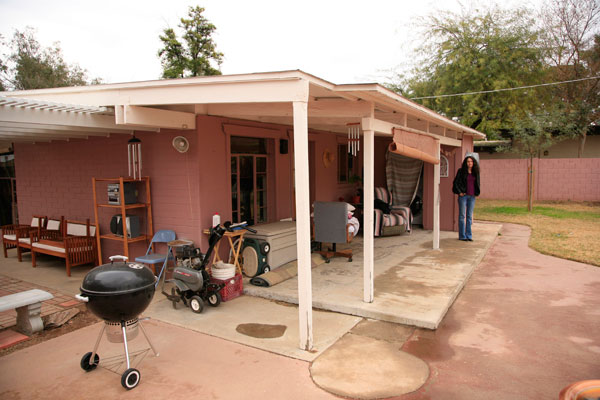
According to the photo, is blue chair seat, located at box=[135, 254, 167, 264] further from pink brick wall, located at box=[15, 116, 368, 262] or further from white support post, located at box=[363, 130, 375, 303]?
white support post, located at box=[363, 130, 375, 303]

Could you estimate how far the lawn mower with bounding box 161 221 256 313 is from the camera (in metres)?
4.57

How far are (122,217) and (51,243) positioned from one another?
6.47ft

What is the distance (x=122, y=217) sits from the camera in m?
5.74

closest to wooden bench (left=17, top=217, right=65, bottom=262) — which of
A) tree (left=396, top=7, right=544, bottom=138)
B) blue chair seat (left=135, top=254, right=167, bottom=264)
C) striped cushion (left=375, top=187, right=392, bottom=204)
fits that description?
blue chair seat (left=135, top=254, right=167, bottom=264)

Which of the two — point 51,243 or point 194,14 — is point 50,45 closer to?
point 194,14

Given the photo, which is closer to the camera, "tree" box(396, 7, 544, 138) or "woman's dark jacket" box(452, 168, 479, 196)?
"woman's dark jacket" box(452, 168, 479, 196)

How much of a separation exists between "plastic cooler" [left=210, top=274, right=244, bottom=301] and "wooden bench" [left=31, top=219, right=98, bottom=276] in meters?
2.79

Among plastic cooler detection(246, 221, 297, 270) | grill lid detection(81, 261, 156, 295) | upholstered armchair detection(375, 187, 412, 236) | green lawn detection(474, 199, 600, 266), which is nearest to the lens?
grill lid detection(81, 261, 156, 295)

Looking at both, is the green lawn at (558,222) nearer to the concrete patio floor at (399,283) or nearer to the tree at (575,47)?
the concrete patio floor at (399,283)

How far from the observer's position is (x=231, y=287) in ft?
16.4

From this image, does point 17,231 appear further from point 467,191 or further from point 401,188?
point 467,191

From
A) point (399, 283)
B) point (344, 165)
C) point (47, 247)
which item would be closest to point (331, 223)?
point (399, 283)

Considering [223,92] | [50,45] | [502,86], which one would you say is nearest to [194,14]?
[50,45]

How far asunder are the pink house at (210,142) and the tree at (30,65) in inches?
716
